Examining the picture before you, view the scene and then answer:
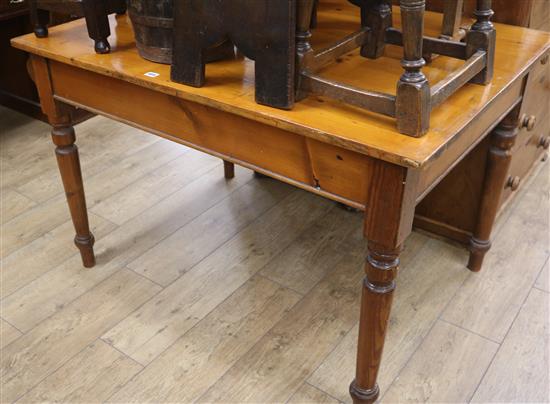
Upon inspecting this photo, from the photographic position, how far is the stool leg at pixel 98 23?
4.68 feet

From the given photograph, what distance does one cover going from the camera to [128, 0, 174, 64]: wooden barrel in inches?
52.2

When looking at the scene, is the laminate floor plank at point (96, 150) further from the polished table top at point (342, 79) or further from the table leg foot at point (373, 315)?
the table leg foot at point (373, 315)

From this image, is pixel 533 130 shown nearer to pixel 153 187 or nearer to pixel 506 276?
pixel 506 276

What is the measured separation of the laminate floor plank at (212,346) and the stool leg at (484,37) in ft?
2.73

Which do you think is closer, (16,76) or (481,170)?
(481,170)

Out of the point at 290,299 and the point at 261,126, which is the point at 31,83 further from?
the point at 261,126

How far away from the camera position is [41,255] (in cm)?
198

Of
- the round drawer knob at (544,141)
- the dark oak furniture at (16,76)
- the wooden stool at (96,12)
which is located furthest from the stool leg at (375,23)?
the dark oak furniture at (16,76)

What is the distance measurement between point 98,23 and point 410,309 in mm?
1118

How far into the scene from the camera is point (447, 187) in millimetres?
1948

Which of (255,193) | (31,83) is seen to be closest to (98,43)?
(255,193)

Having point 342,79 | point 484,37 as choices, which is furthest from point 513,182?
point 342,79

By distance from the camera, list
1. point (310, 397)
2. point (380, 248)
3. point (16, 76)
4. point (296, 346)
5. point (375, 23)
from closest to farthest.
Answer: point (380, 248) < point (375, 23) < point (310, 397) < point (296, 346) < point (16, 76)

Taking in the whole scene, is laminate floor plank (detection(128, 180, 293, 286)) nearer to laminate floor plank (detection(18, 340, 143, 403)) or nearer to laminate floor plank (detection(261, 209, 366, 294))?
laminate floor plank (detection(261, 209, 366, 294))
